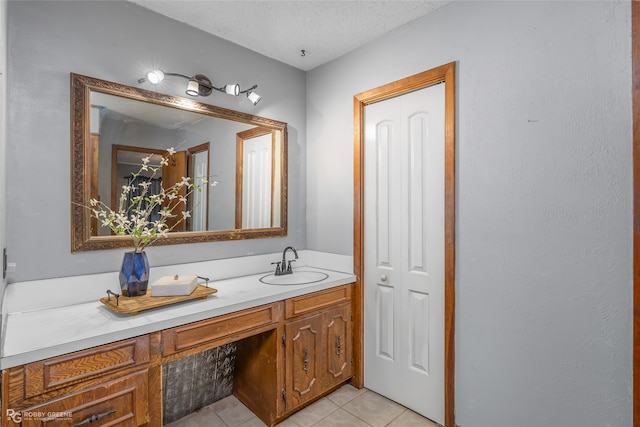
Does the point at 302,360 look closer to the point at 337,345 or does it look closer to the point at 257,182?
the point at 337,345

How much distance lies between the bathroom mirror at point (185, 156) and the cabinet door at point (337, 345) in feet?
2.60

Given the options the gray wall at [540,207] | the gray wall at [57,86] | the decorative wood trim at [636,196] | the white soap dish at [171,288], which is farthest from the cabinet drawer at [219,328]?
the decorative wood trim at [636,196]

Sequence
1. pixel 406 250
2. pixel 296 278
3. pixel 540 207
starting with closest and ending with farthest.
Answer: pixel 540 207, pixel 406 250, pixel 296 278

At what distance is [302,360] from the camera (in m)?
2.05

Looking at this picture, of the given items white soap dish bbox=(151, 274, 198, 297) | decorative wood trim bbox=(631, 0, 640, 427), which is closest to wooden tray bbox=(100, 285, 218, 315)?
white soap dish bbox=(151, 274, 198, 297)

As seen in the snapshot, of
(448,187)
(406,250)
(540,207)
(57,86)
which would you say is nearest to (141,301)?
(57,86)

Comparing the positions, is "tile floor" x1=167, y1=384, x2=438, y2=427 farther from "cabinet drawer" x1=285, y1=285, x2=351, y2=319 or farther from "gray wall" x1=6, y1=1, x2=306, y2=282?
"gray wall" x1=6, y1=1, x2=306, y2=282

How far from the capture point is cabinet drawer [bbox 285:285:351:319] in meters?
1.98

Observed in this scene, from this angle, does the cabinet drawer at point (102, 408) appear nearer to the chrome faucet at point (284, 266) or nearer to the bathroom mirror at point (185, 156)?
the bathroom mirror at point (185, 156)

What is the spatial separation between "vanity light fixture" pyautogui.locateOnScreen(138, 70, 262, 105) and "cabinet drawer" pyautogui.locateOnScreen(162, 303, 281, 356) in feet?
4.56

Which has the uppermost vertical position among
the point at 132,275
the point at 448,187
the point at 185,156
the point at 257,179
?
the point at 185,156

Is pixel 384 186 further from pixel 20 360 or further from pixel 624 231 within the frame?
pixel 20 360

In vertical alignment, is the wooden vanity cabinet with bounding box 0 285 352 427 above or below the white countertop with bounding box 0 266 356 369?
below

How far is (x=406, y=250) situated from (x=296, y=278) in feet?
2.70
